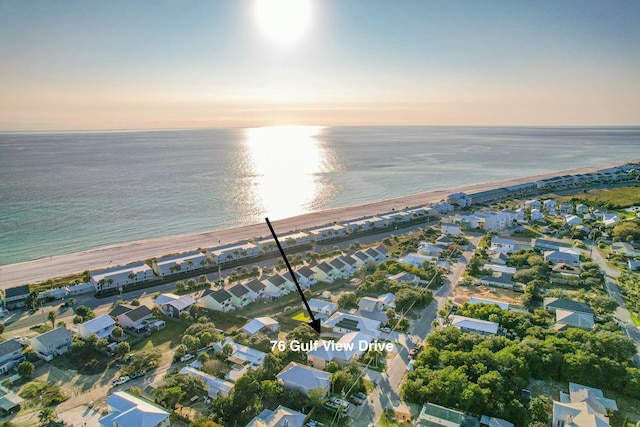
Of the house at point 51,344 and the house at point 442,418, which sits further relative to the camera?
the house at point 51,344

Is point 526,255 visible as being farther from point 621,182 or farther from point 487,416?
point 621,182

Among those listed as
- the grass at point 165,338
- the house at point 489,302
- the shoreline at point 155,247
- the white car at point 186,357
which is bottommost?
the shoreline at point 155,247

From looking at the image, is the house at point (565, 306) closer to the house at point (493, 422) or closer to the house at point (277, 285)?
the house at point (493, 422)

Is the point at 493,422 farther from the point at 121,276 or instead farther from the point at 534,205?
the point at 534,205

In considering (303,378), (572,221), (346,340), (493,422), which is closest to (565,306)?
(493,422)

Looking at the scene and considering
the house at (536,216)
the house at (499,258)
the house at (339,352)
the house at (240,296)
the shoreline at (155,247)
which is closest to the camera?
the house at (339,352)

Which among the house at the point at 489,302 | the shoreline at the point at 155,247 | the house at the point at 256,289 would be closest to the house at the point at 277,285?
the house at the point at 256,289

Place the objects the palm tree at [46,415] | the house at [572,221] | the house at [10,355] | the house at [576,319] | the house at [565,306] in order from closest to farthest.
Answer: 1. the palm tree at [46,415]
2. the house at [10,355]
3. the house at [576,319]
4. the house at [565,306]
5. the house at [572,221]
